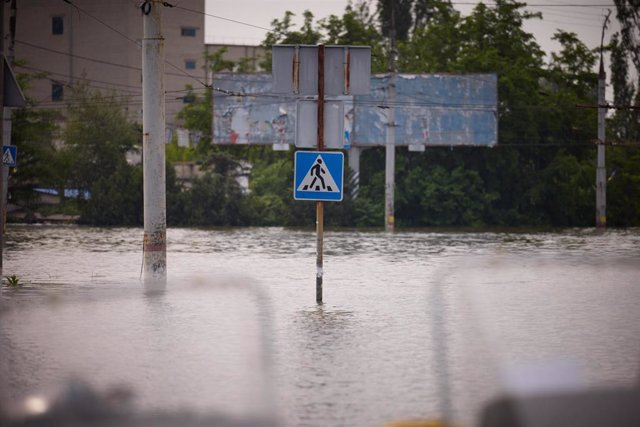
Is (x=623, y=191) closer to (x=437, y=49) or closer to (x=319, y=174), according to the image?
(x=437, y=49)

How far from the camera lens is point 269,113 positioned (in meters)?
55.6

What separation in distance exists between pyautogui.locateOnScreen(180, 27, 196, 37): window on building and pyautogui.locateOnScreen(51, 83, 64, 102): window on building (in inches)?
480

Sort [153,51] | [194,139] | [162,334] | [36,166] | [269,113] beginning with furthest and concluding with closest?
1. [194,139]
2. [269,113]
3. [36,166]
4. [153,51]
5. [162,334]

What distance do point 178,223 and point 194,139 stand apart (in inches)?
489

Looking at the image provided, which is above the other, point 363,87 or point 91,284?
point 363,87

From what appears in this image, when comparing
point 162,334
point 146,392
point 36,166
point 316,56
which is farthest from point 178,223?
point 146,392

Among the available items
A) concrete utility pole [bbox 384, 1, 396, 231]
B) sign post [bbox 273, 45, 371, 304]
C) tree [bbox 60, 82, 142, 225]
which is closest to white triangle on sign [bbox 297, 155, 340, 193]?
sign post [bbox 273, 45, 371, 304]

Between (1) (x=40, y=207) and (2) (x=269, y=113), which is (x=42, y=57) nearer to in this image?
(1) (x=40, y=207)

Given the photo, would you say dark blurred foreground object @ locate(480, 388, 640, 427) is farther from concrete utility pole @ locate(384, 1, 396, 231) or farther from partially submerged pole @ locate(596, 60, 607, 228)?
partially submerged pole @ locate(596, 60, 607, 228)

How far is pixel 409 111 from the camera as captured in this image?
181 ft

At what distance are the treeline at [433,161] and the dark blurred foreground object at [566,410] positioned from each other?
4785 cm

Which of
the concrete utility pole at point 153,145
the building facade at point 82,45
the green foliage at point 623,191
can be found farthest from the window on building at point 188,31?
the concrete utility pole at point 153,145

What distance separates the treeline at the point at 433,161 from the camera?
53.6 m

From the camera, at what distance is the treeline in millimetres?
53594
